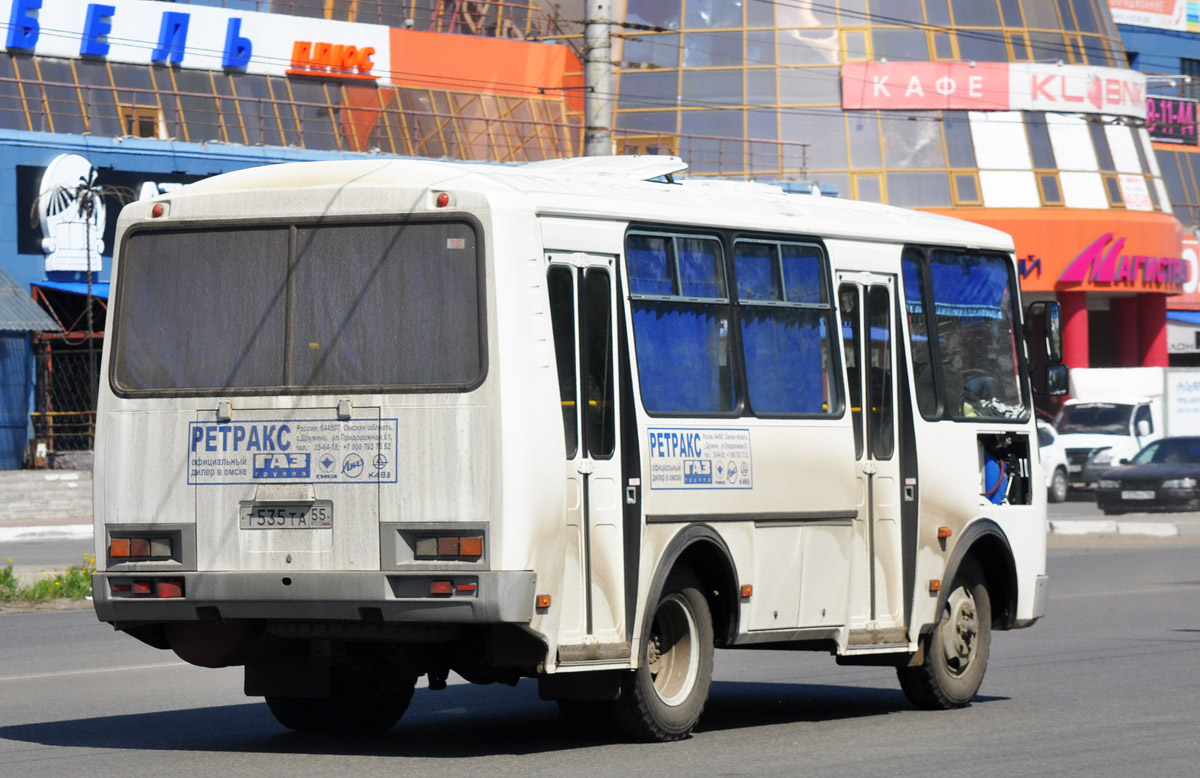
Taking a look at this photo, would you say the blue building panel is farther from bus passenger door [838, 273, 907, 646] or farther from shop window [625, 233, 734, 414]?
shop window [625, 233, 734, 414]

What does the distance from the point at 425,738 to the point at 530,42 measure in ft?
144

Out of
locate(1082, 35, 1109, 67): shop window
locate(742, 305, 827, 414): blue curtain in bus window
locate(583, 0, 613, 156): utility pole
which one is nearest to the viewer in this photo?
locate(742, 305, 827, 414): blue curtain in bus window

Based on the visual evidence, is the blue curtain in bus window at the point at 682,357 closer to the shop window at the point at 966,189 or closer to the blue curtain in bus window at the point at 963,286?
the blue curtain in bus window at the point at 963,286

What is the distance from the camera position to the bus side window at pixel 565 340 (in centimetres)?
923

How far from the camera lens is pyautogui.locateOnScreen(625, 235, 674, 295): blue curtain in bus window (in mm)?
9797

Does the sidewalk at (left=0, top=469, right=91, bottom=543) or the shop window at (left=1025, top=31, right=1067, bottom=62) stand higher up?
the shop window at (left=1025, top=31, right=1067, bottom=62)

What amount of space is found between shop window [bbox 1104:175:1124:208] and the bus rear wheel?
51.2m

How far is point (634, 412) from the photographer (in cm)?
962

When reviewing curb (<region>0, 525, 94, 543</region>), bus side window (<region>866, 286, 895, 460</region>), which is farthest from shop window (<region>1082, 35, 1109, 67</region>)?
bus side window (<region>866, 286, 895, 460</region>)

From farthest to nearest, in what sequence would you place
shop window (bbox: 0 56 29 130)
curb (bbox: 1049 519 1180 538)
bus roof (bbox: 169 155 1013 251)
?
shop window (bbox: 0 56 29 130)
curb (bbox: 1049 519 1180 538)
bus roof (bbox: 169 155 1013 251)

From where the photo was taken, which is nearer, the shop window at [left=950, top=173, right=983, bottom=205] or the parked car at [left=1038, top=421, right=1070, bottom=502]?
the parked car at [left=1038, top=421, right=1070, bottom=502]

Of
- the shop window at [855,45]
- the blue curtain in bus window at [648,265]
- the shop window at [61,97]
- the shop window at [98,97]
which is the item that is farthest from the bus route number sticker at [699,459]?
the shop window at [855,45]

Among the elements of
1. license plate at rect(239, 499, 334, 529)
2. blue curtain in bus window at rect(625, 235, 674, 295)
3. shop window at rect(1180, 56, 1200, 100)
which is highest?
shop window at rect(1180, 56, 1200, 100)

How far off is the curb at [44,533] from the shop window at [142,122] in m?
A: 13.8
